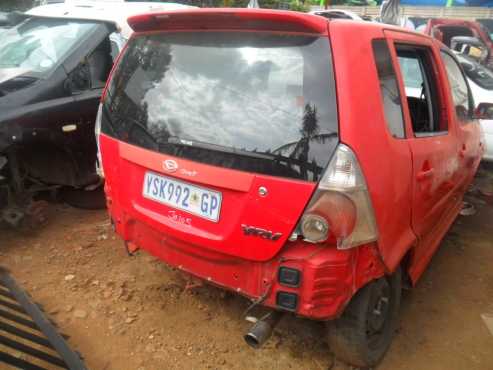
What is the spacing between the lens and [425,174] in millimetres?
2422

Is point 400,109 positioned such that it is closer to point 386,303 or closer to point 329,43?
point 329,43

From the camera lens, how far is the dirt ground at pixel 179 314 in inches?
99.8

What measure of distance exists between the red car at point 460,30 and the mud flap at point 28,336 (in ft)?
27.0

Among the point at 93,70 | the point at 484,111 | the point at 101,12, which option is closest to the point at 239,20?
the point at 93,70

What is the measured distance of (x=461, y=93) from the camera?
11.5 ft

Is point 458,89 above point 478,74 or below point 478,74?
above

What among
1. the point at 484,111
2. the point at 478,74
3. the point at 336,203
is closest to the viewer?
the point at 336,203

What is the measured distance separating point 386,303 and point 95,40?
10.8 feet

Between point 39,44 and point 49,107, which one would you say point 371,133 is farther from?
point 39,44

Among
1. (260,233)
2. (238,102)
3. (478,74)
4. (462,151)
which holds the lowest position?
(478,74)

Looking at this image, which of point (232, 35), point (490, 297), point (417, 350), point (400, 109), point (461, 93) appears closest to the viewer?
point (232, 35)

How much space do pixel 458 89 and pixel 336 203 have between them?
7.31ft

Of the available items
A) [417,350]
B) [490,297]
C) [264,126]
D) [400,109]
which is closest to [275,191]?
[264,126]

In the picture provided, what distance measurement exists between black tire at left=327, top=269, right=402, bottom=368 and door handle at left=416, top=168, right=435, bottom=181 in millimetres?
559
